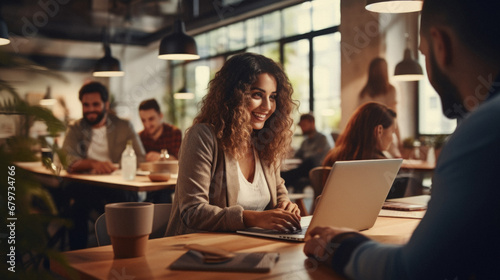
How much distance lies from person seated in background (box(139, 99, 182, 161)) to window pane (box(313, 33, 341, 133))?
294cm

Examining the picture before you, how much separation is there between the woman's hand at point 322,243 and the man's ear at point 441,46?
1.27ft

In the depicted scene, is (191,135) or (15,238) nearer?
(15,238)

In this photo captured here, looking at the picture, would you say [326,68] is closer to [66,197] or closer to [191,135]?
[66,197]

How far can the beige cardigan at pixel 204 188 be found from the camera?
5.29ft

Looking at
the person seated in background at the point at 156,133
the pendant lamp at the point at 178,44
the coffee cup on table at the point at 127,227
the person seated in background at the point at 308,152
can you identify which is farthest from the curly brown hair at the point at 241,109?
the person seated in background at the point at 308,152

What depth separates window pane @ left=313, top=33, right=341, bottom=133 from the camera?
23.5 ft

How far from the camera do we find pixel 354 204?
1.41m

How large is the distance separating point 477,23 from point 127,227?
888 mm

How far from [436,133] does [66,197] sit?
4652 mm

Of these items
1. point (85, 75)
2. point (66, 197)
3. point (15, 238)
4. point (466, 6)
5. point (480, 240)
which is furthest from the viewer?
point (85, 75)

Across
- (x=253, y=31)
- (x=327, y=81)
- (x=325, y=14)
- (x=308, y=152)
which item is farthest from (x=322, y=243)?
(x=253, y=31)

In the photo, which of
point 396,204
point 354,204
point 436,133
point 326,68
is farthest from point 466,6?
point 326,68

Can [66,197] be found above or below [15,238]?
below

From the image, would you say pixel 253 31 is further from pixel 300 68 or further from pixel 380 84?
pixel 380 84
